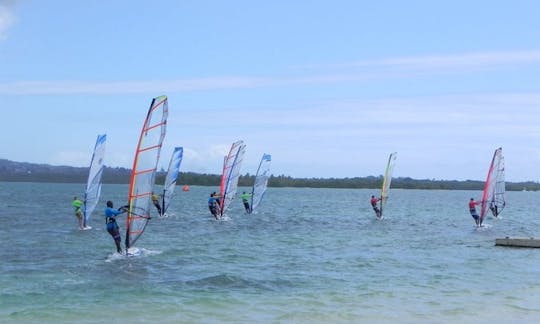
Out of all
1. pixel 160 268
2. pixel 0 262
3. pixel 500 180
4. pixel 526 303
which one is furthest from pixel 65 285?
pixel 500 180

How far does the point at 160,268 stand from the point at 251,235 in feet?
30.7

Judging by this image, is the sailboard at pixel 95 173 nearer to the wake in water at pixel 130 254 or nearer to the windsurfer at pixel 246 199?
the wake in water at pixel 130 254

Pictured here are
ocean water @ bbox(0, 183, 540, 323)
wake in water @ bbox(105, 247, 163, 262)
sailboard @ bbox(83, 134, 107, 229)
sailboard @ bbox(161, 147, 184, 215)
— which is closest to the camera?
ocean water @ bbox(0, 183, 540, 323)

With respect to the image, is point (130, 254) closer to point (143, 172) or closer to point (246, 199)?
point (143, 172)

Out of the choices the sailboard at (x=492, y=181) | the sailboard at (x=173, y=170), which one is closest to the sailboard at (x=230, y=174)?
the sailboard at (x=173, y=170)

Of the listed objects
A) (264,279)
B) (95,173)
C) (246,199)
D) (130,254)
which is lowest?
(264,279)

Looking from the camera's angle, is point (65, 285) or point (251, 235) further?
point (251, 235)

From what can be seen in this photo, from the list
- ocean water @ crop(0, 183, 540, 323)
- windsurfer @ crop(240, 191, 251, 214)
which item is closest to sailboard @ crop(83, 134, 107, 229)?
ocean water @ crop(0, 183, 540, 323)

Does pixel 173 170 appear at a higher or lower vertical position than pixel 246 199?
higher

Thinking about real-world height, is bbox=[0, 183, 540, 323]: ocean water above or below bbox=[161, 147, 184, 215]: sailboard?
below

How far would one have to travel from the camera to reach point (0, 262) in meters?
15.9

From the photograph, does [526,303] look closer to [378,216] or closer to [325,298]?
[325,298]

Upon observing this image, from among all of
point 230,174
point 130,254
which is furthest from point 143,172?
point 230,174

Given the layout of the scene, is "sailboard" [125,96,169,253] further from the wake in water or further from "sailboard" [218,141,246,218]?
"sailboard" [218,141,246,218]
